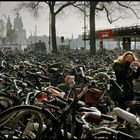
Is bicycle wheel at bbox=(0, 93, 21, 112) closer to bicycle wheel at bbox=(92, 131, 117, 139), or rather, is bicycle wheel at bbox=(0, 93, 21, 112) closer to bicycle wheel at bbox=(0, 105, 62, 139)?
bicycle wheel at bbox=(0, 105, 62, 139)

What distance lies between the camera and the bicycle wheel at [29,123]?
3570 mm

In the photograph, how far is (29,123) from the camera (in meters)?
3.80

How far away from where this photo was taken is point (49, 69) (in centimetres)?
1050

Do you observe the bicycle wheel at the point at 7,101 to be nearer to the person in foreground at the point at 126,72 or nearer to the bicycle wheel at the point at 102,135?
the bicycle wheel at the point at 102,135

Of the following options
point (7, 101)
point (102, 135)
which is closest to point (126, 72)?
point (7, 101)

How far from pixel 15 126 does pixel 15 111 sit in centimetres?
20

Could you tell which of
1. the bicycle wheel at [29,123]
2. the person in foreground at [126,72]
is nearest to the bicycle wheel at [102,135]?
the bicycle wheel at [29,123]

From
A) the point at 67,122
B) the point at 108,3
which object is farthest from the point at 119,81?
the point at 108,3

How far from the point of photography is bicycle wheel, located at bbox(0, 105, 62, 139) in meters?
3.57

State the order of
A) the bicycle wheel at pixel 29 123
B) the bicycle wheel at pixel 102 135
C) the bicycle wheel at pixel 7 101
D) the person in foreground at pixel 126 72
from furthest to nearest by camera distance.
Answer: the person in foreground at pixel 126 72 < the bicycle wheel at pixel 7 101 < the bicycle wheel at pixel 29 123 < the bicycle wheel at pixel 102 135

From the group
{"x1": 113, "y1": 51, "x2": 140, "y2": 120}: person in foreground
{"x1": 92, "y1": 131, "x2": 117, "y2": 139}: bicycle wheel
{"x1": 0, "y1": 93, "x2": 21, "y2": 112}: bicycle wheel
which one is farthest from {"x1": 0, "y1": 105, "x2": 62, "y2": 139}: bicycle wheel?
{"x1": 113, "y1": 51, "x2": 140, "y2": 120}: person in foreground

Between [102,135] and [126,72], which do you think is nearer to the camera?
[102,135]

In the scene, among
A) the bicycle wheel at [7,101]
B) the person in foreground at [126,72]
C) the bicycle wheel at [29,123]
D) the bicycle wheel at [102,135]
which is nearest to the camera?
the bicycle wheel at [102,135]

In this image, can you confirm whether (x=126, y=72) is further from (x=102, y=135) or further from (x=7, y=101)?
(x=102, y=135)
